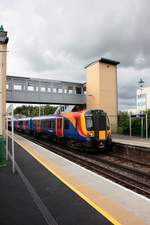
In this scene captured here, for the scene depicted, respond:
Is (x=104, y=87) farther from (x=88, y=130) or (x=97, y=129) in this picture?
(x=88, y=130)

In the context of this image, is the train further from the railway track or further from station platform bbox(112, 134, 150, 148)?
station platform bbox(112, 134, 150, 148)

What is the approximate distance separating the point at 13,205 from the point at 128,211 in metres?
2.81

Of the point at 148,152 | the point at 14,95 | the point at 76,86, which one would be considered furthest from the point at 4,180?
the point at 76,86

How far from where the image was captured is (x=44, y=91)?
133ft

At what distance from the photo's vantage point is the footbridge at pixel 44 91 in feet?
125

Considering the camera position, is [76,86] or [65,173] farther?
[76,86]

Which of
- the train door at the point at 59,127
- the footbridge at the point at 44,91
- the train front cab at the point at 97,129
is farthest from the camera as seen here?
the footbridge at the point at 44,91

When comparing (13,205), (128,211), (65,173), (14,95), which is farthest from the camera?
(14,95)

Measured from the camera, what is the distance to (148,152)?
55.3 feet

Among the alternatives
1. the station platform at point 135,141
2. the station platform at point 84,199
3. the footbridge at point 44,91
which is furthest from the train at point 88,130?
the footbridge at point 44,91

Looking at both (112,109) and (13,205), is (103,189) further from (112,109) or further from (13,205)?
(112,109)

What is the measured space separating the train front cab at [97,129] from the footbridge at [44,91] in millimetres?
20583

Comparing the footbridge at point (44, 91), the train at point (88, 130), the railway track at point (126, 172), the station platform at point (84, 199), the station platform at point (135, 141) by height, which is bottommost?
the railway track at point (126, 172)

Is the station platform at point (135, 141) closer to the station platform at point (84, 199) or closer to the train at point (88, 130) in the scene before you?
the train at point (88, 130)
